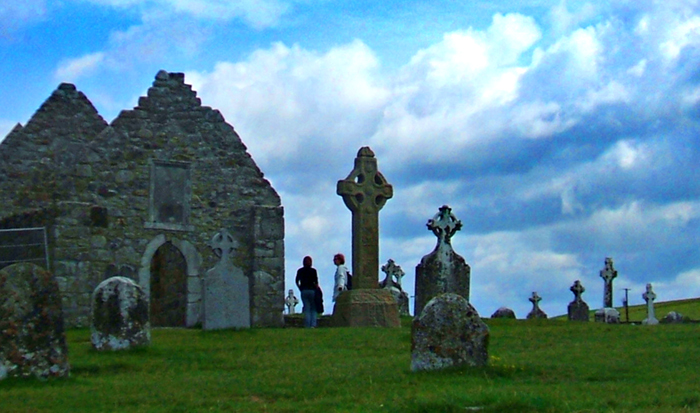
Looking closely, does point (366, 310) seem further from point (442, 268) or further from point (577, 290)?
point (577, 290)

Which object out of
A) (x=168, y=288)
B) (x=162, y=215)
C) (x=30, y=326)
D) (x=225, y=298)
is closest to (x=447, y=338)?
(x=30, y=326)

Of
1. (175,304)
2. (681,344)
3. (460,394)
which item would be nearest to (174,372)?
(460,394)

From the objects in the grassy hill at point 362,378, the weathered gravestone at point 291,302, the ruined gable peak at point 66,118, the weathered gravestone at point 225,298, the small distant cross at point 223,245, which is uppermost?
the ruined gable peak at point 66,118

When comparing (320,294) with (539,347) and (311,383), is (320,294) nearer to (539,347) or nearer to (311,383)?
(539,347)

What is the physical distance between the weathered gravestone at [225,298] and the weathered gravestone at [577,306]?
1632 cm

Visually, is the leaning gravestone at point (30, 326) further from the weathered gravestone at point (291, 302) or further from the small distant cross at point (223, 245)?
the weathered gravestone at point (291, 302)

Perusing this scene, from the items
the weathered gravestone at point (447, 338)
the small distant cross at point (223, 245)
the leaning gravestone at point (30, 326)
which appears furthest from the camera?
the small distant cross at point (223, 245)

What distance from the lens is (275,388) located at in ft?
42.6

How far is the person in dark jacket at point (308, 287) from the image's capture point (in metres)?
24.9

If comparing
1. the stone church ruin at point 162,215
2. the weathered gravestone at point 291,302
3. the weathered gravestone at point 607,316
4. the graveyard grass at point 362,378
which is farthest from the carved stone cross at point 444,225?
the weathered gravestone at point 291,302

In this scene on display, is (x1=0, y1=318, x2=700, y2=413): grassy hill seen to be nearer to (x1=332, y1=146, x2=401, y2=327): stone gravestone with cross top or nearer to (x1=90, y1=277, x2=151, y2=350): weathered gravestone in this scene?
(x1=90, y1=277, x2=151, y2=350): weathered gravestone

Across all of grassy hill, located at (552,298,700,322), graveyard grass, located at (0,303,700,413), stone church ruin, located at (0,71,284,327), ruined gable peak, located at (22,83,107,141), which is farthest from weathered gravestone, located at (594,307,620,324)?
ruined gable peak, located at (22,83,107,141)

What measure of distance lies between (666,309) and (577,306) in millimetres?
10039

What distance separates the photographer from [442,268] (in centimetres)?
2639
